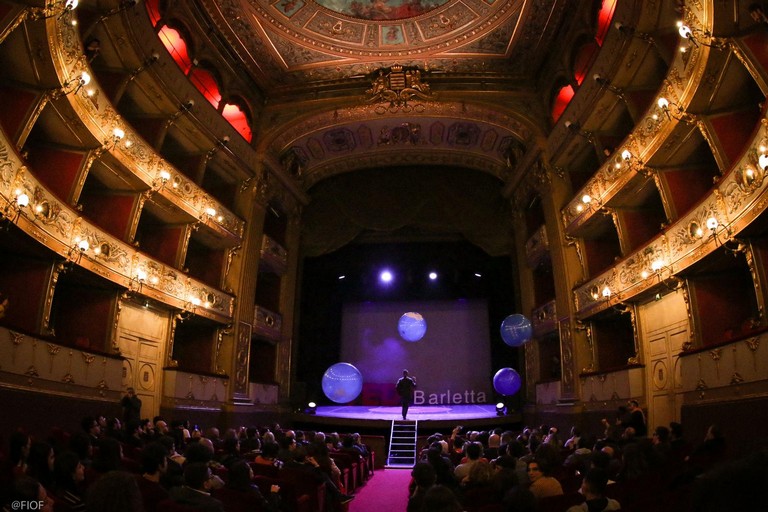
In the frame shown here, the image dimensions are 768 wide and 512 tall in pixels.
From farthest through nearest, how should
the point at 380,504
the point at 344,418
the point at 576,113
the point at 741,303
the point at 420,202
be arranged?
the point at 420,202 → the point at 344,418 → the point at 576,113 → the point at 741,303 → the point at 380,504

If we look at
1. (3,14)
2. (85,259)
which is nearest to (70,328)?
(85,259)

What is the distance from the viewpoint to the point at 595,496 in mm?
3285

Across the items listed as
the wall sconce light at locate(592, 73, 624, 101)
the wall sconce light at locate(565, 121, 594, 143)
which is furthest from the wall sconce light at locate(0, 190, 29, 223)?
the wall sconce light at locate(565, 121, 594, 143)

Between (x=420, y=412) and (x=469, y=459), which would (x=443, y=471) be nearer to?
(x=469, y=459)

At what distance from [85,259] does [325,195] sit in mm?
10350

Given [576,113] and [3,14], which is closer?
[3,14]

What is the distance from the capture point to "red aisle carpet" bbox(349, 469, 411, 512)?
762cm

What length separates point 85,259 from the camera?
10016 millimetres

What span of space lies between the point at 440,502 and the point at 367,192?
16923 millimetres

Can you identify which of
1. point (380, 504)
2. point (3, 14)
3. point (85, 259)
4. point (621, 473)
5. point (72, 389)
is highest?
point (3, 14)

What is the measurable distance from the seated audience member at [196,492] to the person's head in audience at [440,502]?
1.30m

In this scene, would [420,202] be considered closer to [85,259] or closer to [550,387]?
[550,387]

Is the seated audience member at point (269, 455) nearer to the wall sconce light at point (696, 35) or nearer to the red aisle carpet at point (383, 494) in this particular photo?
the red aisle carpet at point (383, 494)

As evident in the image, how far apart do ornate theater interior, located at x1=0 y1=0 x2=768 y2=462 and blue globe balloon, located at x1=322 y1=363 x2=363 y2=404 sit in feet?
7.69
